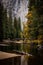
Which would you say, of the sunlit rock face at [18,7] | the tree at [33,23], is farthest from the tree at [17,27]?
the tree at [33,23]

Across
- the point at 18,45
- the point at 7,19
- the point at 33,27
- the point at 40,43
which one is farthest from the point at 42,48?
the point at 7,19

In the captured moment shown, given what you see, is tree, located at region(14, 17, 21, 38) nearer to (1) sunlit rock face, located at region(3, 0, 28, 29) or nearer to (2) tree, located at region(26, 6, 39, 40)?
(1) sunlit rock face, located at region(3, 0, 28, 29)

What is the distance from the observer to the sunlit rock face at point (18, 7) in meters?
7.29

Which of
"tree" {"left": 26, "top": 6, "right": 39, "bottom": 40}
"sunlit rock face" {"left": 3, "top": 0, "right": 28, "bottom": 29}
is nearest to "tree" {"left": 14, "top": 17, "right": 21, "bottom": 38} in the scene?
"sunlit rock face" {"left": 3, "top": 0, "right": 28, "bottom": 29}

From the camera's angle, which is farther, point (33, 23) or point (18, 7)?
point (18, 7)

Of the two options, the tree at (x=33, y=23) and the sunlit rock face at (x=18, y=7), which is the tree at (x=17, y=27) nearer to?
the sunlit rock face at (x=18, y=7)

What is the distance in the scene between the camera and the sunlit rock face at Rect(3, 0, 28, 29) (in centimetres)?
729

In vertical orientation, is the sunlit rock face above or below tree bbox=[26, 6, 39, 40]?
above

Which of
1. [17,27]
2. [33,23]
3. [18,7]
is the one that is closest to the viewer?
[33,23]

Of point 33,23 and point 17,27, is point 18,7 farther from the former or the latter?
point 33,23

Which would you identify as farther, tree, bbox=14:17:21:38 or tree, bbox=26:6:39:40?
tree, bbox=14:17:21:38

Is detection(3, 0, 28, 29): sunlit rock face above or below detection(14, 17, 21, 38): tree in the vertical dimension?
above

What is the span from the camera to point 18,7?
25.3 ft

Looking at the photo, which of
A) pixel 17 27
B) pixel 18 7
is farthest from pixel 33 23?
pixel 18 7
